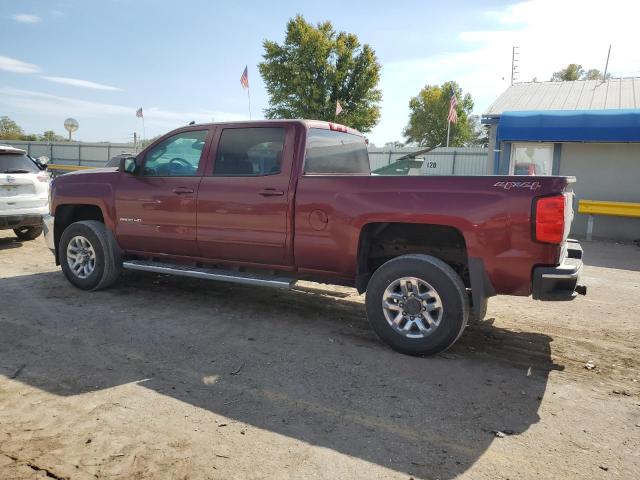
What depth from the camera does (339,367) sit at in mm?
3857

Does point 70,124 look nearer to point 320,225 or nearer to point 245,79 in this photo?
point 245,79

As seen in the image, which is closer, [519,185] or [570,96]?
[519,185]

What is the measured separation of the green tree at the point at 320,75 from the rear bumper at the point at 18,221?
87.3ft

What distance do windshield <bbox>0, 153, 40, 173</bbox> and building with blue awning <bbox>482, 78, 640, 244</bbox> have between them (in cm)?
1182

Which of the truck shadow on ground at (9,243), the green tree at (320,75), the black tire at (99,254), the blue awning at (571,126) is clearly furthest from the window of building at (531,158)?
the green tree at (320,75)

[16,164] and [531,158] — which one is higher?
[531,158]

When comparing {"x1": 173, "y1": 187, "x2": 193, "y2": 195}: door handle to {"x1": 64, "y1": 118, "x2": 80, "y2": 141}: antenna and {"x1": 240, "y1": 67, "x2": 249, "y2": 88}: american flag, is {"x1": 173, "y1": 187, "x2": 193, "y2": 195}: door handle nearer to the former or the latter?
{"x1": 240, "y1": 67, "x2": 249, "y2": 88}: american flag

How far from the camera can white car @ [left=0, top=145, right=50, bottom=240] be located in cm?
824

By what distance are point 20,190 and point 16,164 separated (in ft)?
1.85

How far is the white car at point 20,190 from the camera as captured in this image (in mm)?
8242

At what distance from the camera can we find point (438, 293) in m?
3.94

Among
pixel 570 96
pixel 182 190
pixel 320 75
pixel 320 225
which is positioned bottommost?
pixel 320 225

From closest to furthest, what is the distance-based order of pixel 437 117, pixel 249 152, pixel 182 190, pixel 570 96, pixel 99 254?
pixel 249 152
pixel 182 190
pixel 99 254
pixel 570 96
pixel 437 117

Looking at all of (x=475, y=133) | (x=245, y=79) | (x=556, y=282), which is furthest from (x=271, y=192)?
(x=475, y=133)
